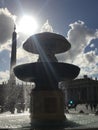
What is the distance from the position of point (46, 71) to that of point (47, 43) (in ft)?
8.39

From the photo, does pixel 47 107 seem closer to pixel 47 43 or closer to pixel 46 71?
pixel 46 71

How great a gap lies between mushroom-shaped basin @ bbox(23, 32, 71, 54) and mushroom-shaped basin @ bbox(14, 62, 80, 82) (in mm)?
2144

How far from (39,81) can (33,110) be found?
194 cm

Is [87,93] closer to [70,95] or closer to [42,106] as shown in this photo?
[70,95]

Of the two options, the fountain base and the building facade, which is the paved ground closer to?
the fountain base

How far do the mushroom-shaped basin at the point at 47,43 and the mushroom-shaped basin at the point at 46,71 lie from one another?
2.14 metres

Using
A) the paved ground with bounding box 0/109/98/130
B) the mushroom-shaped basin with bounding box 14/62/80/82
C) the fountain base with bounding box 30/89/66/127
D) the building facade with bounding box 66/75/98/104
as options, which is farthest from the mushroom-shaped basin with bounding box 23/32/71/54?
the building facade with bounding box 66/75/98/104

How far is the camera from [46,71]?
22.2m

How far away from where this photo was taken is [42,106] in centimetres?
2202

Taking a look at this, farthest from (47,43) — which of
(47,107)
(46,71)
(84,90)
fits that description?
(84,90)

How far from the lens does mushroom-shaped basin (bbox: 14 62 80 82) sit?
72.3 feet

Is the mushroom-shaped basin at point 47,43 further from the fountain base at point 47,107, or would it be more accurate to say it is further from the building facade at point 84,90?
the building facade at point 84,90

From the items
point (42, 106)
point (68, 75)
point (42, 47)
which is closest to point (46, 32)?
point (42, 47)

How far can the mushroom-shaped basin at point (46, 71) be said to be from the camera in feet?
72.3
